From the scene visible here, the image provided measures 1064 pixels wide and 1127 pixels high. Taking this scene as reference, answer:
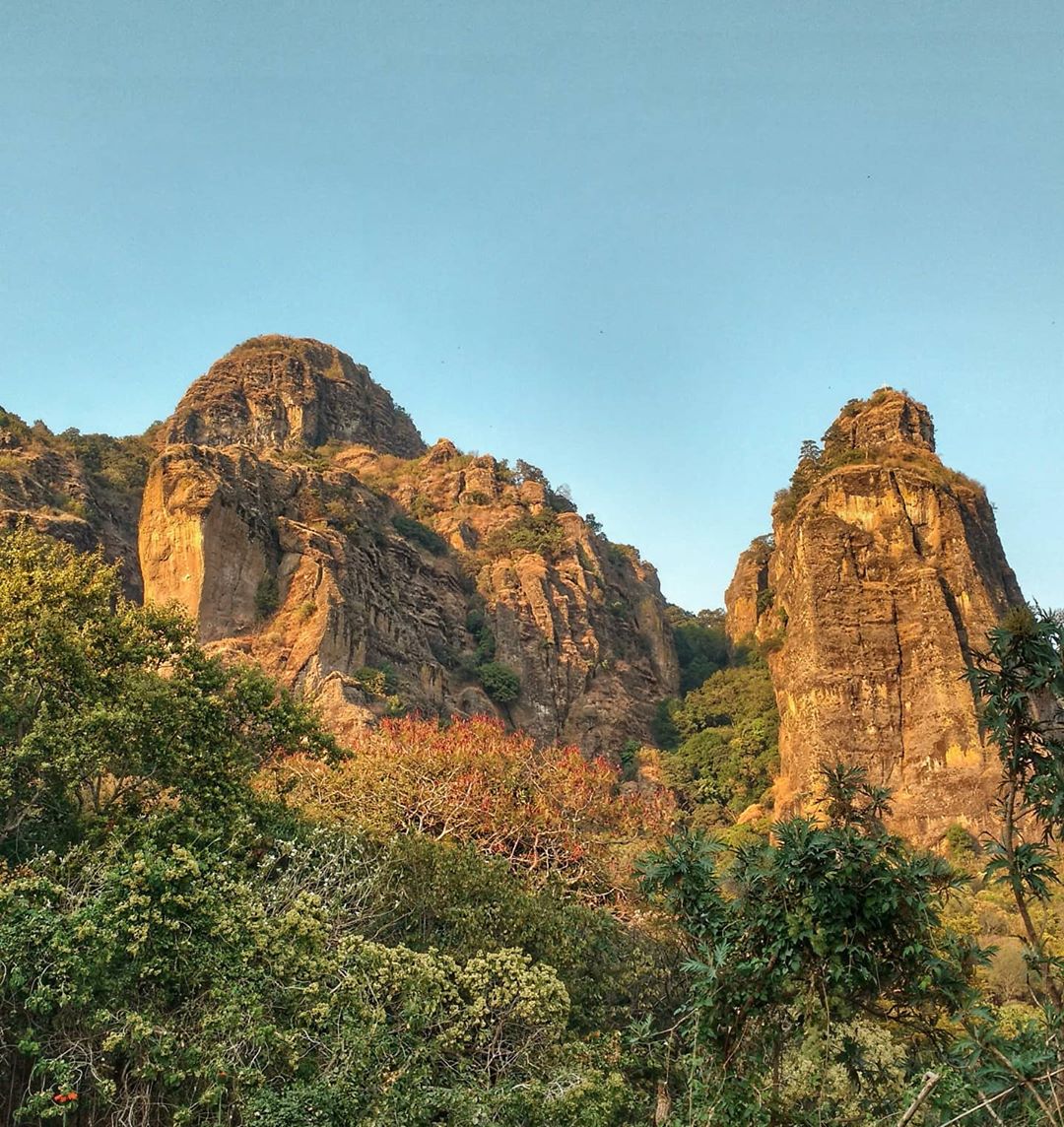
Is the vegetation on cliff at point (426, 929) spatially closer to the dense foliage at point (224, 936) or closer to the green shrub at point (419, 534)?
the dense foliage at point (224, 936)

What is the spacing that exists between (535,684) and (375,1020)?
134ft

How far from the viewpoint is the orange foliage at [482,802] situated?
774 inches

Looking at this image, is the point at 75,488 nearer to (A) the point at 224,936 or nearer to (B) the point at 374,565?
(B) the point at 374,565

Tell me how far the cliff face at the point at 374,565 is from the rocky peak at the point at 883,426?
1541 centimetres

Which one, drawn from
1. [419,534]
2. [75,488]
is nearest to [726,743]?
[419,534]

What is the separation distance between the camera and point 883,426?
189ft

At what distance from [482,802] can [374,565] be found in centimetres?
2899

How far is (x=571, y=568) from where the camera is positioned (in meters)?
59.3

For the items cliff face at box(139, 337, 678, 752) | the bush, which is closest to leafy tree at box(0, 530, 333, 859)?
cliff face at box(139, 337, 678, 752)

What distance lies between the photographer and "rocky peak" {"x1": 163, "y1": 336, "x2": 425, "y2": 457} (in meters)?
69.1

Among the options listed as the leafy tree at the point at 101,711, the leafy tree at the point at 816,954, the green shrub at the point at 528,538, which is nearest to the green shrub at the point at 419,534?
the green shrub at the point at 528,538

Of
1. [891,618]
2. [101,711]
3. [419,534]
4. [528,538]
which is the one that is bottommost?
[101,711]

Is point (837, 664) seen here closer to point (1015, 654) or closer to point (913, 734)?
point (913, 734)

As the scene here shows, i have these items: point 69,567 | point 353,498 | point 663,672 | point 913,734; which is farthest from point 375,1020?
point 663,672
